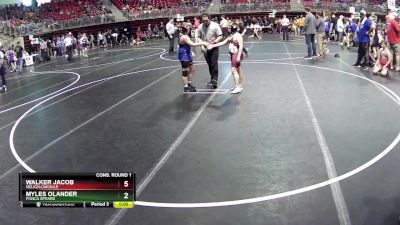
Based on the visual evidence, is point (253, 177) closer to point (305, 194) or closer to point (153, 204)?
point (305, 194)

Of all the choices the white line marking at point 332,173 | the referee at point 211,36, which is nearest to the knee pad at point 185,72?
the referee at point 211,36

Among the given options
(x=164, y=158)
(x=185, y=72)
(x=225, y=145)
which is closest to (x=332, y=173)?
(x=225, y=145)

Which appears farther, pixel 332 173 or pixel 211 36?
pixel 211 36

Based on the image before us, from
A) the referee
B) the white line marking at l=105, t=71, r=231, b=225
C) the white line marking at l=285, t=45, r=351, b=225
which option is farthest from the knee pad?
the white line marking at l=285, t=45, r=351, b=225
